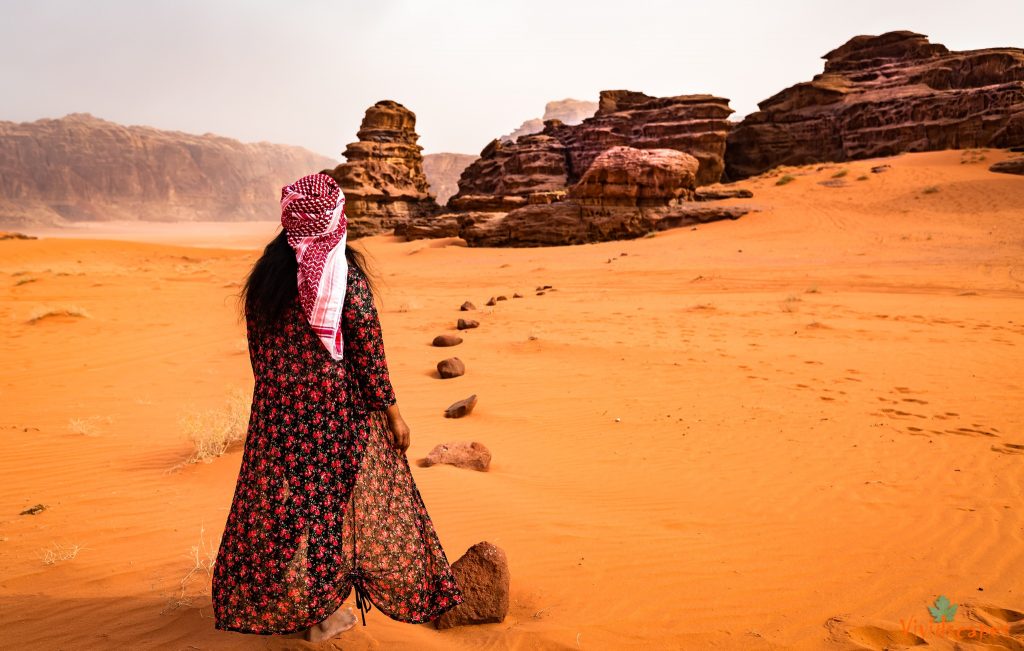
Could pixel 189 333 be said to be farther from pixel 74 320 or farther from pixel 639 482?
pixel 639 482

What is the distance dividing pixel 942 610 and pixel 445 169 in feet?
392

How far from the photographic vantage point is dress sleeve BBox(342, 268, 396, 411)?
2.20 metres

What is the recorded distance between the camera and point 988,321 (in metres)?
9.27

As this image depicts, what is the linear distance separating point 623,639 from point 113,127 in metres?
122

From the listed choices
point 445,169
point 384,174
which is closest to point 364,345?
point 384,174

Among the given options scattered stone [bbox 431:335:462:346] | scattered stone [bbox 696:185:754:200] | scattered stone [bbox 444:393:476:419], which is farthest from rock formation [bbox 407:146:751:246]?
scattered stone [bbox 444:393:476:419]

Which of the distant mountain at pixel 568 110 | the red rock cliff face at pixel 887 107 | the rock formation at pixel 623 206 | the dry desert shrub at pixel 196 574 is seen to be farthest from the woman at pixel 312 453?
the distant mountain at pixel 568 110

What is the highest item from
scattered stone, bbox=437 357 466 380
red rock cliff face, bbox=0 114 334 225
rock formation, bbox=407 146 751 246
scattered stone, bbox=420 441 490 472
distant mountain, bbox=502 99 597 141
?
distant mountain, bbox=502 99 597 141

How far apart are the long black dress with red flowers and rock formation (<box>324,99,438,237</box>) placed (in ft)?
103

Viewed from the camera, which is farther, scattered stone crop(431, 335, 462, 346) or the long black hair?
scattered stone crop(431, 335, 462, 346)

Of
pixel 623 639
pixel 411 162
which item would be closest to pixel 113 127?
pixel 411 162

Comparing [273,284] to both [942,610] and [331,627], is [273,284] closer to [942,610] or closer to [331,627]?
[331,627]

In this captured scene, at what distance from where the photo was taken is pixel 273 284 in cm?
219

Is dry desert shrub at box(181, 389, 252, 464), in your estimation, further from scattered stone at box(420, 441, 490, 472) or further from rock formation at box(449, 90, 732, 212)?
rock formation at box(449, 90, 732, 212)
